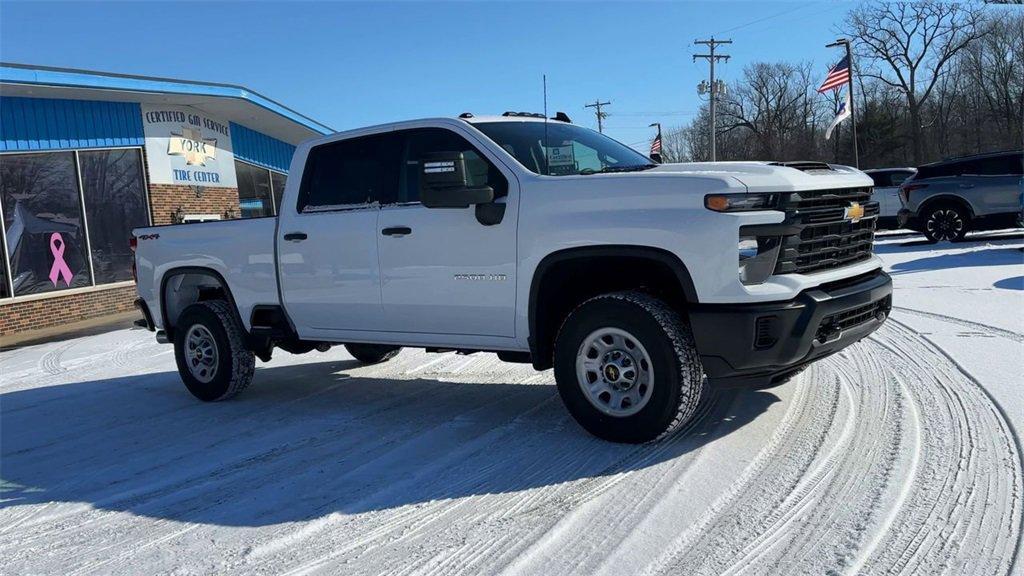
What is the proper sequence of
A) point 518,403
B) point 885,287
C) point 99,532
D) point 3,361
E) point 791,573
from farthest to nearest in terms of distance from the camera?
point 3,361 < point 518,403 < point 885,287 < point 99,532 < point 791,573

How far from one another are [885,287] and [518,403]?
2545 mm

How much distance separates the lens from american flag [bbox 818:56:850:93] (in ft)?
92.0

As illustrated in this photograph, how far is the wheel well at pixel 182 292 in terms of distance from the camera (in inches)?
263

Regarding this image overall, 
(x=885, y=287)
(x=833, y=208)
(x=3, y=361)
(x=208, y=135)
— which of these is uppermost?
(x=208, y=135)

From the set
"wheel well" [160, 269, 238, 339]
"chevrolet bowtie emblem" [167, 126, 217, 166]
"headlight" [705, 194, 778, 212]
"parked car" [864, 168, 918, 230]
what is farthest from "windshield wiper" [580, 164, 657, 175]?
"parked car" [864, 168, 918, 230]

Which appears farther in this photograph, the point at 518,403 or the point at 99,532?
the point at 518,403

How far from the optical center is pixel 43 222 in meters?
13.6

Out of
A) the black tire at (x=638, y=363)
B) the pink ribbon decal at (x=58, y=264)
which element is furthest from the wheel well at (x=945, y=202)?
the pink ribbon decal at (x=58, y=264)

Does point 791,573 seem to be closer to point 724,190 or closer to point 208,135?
point 724,190

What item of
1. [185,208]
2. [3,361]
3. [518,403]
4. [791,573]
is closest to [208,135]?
[185,208]

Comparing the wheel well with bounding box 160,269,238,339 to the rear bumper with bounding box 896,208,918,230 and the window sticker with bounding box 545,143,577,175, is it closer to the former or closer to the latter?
the window sticker with bounding box 545,143,577,175

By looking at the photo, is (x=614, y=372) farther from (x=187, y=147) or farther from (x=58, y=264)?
(x=187, y=147)

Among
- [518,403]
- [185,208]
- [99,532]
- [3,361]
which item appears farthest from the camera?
[185,208]

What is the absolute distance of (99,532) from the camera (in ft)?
12.3
